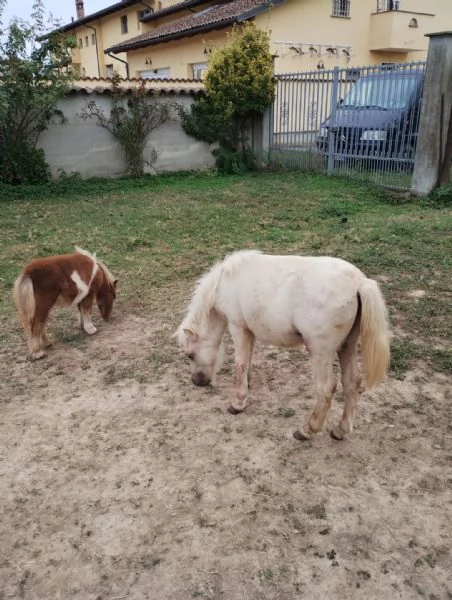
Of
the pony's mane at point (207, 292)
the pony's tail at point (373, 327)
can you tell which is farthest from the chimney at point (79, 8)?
the pony's tail at point (373, 327)

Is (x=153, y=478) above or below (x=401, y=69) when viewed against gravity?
below

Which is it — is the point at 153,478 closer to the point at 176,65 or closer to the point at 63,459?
the point at 63,459

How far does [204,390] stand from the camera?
3.74 metres

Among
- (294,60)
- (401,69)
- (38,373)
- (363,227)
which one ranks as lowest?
(38,373)

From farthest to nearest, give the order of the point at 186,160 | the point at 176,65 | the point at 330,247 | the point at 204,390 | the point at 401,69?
the point at 176,65 → the point at 186,160 → the point at 401,69 → the point at 330,247 → the point at 204,390

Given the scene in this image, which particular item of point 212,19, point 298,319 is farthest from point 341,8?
point 298,319

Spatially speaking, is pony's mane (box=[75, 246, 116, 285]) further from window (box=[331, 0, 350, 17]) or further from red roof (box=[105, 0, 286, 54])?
window (box=[331, 0, 350, 17])

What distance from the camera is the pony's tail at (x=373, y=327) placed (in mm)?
2734

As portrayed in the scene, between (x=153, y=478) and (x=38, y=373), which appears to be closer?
(x=153, y=478)

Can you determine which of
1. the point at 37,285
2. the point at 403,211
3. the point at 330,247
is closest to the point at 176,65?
the point at 403,211

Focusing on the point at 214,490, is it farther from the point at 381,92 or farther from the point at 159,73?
the point at 159,73

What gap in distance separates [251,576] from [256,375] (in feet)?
6.11

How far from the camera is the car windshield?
31.2 ft

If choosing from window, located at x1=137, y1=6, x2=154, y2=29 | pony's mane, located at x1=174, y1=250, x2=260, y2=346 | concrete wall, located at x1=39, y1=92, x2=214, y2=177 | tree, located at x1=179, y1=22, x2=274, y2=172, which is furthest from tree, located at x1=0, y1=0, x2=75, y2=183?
window, located at x1=137, y1=6, x2=154, y2=29
